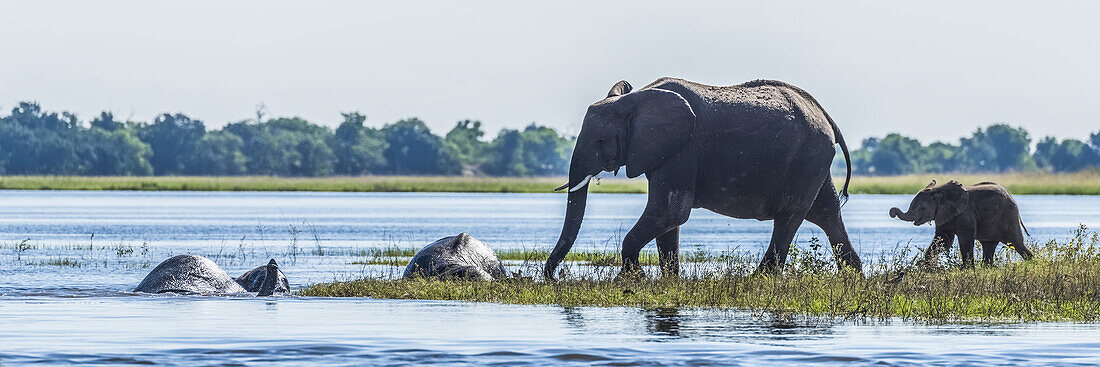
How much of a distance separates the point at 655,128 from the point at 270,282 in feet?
16.5

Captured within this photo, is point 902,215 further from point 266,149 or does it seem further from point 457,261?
point 266,149

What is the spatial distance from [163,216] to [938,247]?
3878 cm

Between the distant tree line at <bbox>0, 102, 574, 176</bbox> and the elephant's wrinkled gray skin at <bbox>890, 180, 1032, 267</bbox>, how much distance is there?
123 m

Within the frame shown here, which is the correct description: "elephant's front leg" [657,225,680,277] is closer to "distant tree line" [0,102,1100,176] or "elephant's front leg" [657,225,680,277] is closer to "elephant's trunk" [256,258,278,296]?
"elephant's trunk" [256,258,278,296]

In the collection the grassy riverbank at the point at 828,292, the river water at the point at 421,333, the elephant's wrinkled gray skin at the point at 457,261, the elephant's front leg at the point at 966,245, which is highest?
the elephant's front leg at the point at 966,245

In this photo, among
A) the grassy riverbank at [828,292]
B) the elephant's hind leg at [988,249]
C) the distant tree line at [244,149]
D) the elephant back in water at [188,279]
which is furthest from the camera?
the distant tree line at [244,149]

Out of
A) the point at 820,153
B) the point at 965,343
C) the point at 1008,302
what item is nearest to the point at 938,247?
the point at 820,153

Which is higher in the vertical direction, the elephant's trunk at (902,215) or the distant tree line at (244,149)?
the distant tree line at (244,149)

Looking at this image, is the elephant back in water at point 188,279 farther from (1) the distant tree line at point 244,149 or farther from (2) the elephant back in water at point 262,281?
(1) the distant tree line at point 244,149

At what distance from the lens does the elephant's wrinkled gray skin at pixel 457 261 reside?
22031 millimetres

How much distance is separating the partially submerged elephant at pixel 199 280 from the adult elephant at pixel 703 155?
3294 millimetres

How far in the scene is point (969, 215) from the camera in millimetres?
23797

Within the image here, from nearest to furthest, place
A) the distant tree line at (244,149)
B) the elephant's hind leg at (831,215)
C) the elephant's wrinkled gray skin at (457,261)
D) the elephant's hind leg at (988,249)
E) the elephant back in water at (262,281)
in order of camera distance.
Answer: the elephant back in water at (262,281), the elephant's wrinkled gray skin at (457,261), the elephant's hind leg at (831,215), the elephant's hind leg at (988,249), the distant tree line at (244,149)

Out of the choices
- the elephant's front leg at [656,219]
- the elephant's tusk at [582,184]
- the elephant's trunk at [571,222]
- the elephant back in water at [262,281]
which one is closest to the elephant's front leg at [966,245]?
the elephant's front leg at [656,219]
